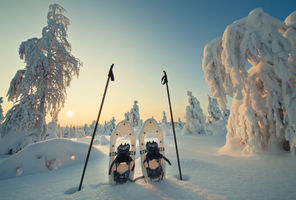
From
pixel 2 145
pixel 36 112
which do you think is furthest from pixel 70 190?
pixel 2 145

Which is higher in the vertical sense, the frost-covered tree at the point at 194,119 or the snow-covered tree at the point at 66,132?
the frost-covered tree at the point at 194,119

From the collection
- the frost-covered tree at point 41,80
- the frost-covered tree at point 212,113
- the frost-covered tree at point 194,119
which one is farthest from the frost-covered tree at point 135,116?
the frost-covered tree at point 41,80

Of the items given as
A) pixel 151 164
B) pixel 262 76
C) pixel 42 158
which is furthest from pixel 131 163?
pixel 262 76

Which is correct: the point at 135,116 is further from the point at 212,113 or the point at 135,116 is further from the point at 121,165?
the point at 121,165

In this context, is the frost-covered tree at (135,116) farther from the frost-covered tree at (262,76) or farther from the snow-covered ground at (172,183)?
the frost-covered tree at (262,76)

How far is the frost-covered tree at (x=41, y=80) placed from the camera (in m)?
6.91

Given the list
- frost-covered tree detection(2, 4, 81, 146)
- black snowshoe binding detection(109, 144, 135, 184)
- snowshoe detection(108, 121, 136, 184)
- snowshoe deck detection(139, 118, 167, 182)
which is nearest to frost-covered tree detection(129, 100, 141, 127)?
frost-covered tree detection(2, 4, 81, 146)

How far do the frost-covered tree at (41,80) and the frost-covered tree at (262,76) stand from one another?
31.9 ft

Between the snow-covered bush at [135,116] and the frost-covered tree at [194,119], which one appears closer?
the frost-covered tree at [194,119]

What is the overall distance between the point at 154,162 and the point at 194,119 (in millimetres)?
18855

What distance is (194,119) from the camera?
20.3m

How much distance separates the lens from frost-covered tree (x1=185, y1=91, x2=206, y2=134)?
20.0 meters

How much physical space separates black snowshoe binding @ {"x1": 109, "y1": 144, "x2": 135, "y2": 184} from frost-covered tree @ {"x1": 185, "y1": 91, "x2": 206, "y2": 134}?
18.7 m

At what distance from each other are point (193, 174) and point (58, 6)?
1298cm
